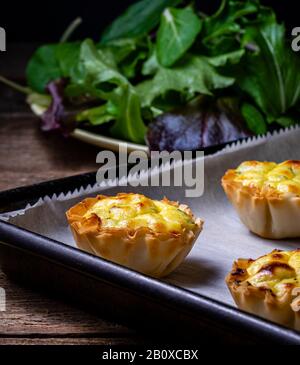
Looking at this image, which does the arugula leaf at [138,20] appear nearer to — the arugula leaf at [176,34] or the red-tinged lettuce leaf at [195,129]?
the arugula leaf at [176,34]

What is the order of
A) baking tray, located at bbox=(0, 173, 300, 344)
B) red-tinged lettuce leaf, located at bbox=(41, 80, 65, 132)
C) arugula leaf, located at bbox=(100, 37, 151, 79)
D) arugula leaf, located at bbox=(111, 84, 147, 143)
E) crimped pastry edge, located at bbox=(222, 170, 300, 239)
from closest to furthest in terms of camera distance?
1. baking tray, located at bbox=(0, 173, 300, 344)
2. crimped pastry edge, located at bbox=(222, 170, 300, 239)
3. arugula leaf, located at bbox=(111, 84, 147, 143)
4. red-tinged lettuce leaf, located at bbox=(41, 80, 65, 132)
5. arugula leaf, located at bbox=(100, 37, 151, 79)

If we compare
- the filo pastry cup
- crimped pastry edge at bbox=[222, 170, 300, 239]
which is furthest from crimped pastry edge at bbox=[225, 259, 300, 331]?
crimped pastry edge at bbox=[222, 170, 300, 239]

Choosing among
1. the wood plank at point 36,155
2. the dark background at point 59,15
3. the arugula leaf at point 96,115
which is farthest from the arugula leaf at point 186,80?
the dark background at point 59,15

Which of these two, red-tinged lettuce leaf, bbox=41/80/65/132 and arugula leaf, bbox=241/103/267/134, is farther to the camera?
red-tinged lettuce leaf, bbox=41/80/65/132

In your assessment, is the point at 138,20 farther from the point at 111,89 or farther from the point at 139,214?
the point at 139,214

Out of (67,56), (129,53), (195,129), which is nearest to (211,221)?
(195,129)

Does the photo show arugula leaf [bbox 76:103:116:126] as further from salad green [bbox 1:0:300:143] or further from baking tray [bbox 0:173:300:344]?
baking tray [bbox 0:173:300:344]
